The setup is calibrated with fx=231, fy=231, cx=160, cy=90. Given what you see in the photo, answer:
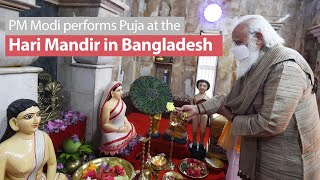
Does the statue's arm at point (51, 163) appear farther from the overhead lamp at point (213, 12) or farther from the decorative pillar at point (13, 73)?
the overhead lamp at point (213, 12)

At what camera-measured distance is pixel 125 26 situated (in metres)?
2.50

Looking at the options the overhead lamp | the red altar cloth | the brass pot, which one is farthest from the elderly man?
the overhead lamp

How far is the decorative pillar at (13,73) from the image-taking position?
171cm

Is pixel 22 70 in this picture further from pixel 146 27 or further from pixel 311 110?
pixel 311 110

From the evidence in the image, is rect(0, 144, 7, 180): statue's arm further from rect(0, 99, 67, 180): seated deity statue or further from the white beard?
the white beard

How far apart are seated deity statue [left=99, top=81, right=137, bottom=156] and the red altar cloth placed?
276 millimetres

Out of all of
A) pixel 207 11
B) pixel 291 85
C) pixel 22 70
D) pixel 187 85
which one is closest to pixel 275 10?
pixel 207 11

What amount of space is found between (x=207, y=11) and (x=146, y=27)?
4.33 meters

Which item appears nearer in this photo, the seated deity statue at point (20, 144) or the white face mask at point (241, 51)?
the seated deity statue at point (20, 144)

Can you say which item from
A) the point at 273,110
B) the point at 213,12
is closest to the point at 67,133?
the point at 273,110

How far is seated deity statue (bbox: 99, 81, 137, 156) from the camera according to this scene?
2955 millimetres

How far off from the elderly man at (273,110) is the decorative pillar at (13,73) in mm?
1747

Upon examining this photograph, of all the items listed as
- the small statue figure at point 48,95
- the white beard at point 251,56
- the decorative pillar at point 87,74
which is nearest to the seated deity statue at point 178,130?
the decorative pillar at point 87,74

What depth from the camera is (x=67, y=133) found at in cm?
280
